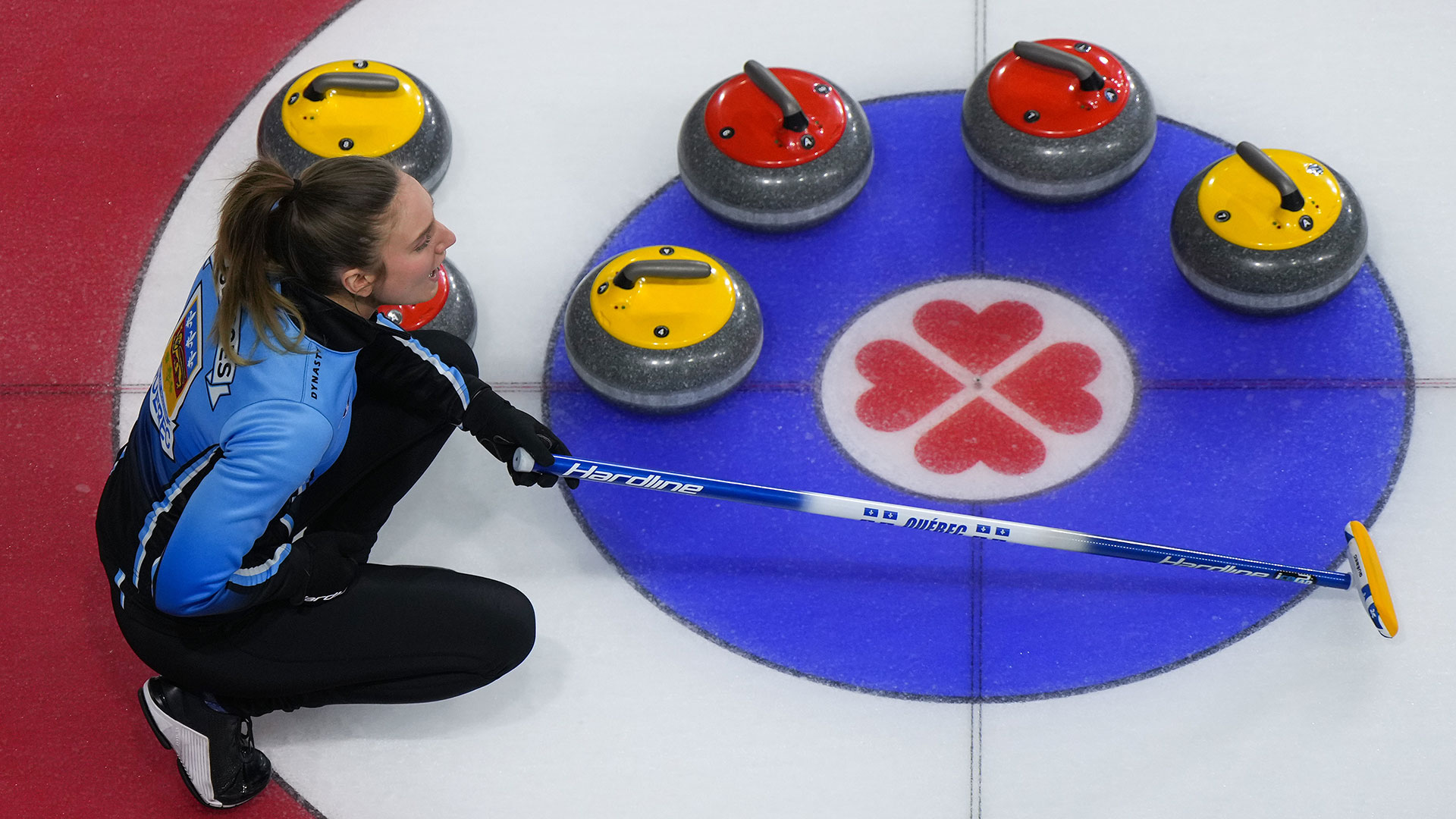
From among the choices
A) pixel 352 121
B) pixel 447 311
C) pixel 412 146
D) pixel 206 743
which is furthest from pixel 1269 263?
pixel 206 743

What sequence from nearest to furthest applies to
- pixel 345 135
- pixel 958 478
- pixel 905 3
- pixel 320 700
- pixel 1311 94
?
pixel 320 700 < pixel 958 478 < pixel 345 135 < pixel 1311 94 < pixel 905 3

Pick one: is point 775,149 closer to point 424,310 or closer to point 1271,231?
point 424,310

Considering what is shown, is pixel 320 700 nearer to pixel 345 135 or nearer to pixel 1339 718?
pixel 345 135

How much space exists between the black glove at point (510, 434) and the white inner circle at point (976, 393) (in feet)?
2.65

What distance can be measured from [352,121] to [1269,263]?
7.97 ft

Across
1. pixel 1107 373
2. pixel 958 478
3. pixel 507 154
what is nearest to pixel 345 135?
pixel 507 154

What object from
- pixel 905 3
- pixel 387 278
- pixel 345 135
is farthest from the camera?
pixel 905 3

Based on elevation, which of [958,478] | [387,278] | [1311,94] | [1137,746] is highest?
[387,278]

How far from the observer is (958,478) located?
348 cm

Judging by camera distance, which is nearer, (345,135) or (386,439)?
(386,439)

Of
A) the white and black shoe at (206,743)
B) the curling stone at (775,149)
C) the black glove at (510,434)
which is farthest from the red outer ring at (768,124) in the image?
the white and black shoe at (206,743)

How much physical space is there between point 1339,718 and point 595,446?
1.85 meters

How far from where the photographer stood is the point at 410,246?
107 inches

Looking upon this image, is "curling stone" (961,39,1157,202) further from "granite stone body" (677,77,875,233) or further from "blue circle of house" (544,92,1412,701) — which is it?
"granite stone body" (677,77,875,233)
